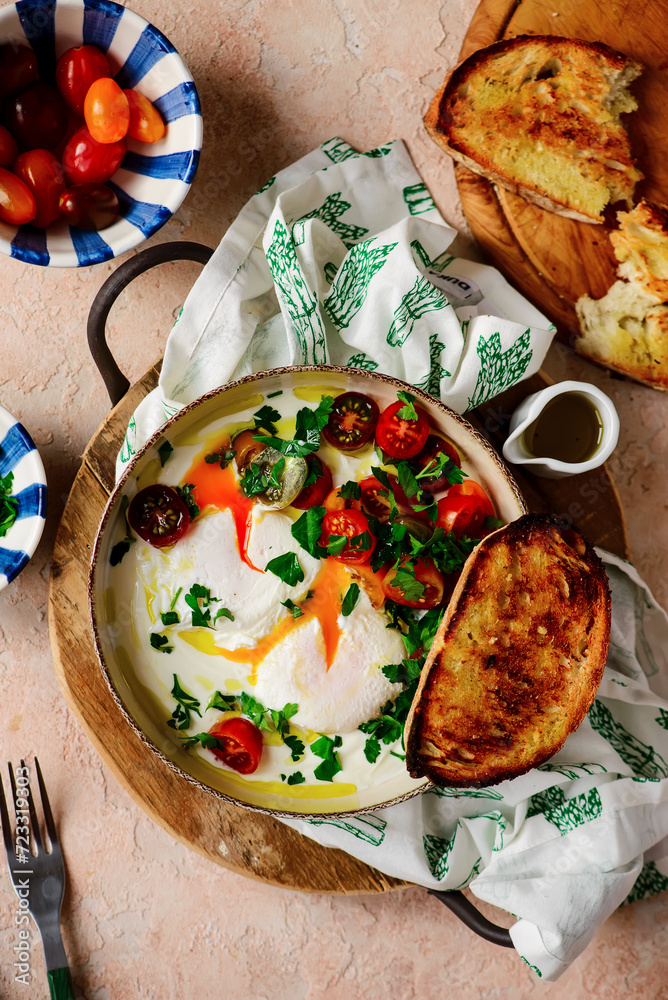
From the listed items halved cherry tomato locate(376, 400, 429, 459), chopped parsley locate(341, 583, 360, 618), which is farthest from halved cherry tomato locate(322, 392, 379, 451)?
chopped parsley locate(341, 583, 360, 618)

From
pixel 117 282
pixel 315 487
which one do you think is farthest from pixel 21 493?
pixel 315 487

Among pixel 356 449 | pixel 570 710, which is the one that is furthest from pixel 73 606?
pixel 570 710

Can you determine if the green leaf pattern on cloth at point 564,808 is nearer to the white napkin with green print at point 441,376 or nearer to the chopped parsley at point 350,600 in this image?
the white napkin with green print at point 441,376

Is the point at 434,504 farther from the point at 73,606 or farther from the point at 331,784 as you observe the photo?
the point at 73,606

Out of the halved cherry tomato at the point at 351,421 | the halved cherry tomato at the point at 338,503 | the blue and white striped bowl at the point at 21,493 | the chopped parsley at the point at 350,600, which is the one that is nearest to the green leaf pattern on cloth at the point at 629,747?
the chopped parsley at the point at 350,600

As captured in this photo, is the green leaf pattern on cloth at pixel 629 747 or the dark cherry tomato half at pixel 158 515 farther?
the green leaf pattern on cloth at pixel 629 747

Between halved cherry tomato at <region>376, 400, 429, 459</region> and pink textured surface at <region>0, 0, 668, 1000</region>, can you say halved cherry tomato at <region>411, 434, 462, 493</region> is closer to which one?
halved cherry tomato at <region>376, 400, 429, 459</region>
